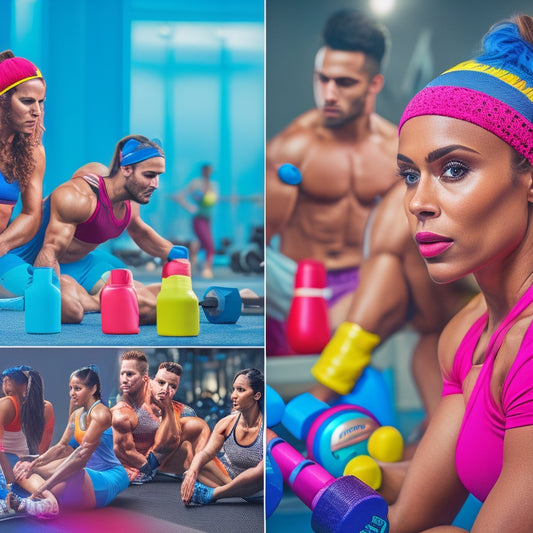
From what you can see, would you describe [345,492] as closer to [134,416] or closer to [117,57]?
[134,416]

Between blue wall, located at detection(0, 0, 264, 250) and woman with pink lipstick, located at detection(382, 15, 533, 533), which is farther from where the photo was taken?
blue wall, located at detection(0, 0, 264, 250)

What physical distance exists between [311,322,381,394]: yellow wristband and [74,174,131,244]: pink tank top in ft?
2.93

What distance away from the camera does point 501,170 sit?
80.2 inches

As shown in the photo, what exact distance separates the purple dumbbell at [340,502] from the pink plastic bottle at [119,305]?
81cm

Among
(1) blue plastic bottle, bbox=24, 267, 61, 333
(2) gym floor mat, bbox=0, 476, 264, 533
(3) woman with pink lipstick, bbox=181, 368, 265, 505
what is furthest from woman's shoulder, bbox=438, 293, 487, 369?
(1) blue plastic bottle, bbox=24, 267, 61, 333

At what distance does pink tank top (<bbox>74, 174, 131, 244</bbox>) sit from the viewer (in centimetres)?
251

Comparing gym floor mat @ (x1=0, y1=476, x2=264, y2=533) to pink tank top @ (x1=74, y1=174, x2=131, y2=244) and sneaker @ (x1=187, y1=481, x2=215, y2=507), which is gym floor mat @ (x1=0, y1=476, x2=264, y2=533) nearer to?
sneaker @ (x1=187, y1=481, x2=215, y2=507)

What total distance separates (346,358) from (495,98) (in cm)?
104

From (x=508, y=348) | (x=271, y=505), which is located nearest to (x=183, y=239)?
(x=271, y=505)

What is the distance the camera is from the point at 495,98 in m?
2.03

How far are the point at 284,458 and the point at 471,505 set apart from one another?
68 centimetres

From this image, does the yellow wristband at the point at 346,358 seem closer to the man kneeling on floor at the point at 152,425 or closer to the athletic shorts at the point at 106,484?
the man kneeling on floor at the point at 152,425

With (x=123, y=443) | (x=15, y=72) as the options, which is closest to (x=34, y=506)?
(x=123, y=443)

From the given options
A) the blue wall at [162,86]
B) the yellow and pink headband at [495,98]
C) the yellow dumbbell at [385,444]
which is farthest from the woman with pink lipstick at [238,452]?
the yellow and pink headband at [495,98]
